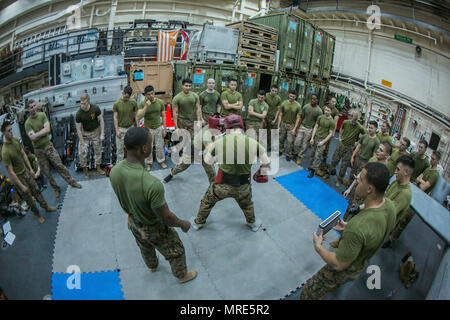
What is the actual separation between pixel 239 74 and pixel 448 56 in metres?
7.69

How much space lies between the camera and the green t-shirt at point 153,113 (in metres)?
5.66

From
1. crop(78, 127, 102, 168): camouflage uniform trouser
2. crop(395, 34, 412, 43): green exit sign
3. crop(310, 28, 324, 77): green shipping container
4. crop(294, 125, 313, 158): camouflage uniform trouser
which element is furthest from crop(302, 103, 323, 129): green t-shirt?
crop(395, 34, 412, 43): green exit sign

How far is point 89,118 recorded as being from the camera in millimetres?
5273

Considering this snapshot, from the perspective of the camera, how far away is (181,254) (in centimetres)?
306

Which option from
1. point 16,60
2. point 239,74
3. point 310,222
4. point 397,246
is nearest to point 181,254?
point 310,222

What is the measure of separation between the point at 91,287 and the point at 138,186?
195 centimetres

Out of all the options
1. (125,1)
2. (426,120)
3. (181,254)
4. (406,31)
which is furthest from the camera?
(125,1)

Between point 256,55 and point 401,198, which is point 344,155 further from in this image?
point 256,55

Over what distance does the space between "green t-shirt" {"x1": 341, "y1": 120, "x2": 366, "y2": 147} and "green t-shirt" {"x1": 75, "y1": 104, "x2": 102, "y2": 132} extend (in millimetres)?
5948

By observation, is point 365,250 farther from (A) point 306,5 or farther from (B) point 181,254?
(A) point 306,5

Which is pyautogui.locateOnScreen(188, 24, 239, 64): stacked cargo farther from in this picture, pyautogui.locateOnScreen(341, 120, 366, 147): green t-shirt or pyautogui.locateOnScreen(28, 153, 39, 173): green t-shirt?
pyautogui.locateOnScreen(28, 153, 39, 173): green t-shirt

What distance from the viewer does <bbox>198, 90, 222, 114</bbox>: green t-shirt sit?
6715mm

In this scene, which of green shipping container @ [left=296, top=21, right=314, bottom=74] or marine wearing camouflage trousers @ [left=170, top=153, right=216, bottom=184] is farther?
green shipping container @ [left=296, top=21, right=314, bottom=74]

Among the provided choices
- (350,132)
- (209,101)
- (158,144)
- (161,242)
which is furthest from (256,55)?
(161,242)
